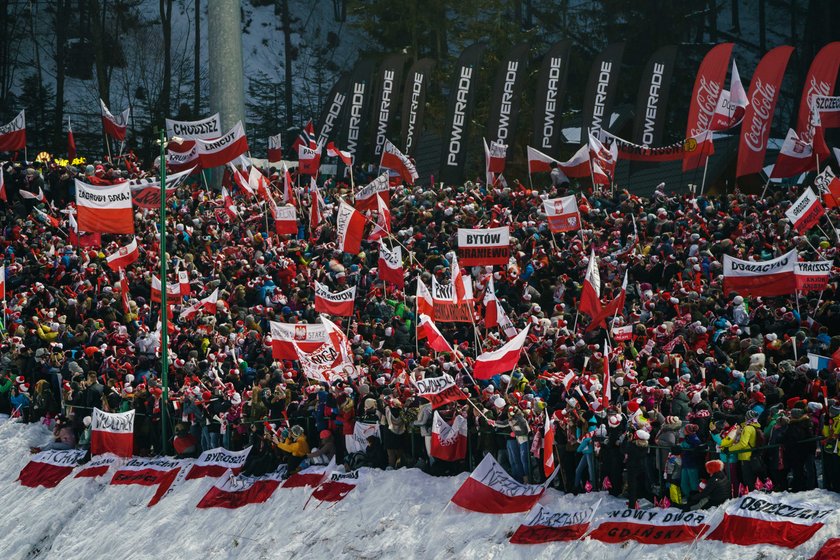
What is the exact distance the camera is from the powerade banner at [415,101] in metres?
45.1

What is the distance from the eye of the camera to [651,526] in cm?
2061

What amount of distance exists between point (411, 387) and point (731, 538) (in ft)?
22.6

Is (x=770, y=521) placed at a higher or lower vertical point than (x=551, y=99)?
lower

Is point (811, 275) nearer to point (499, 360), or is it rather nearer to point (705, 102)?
point (499, 360)

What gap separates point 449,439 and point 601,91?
19757mm

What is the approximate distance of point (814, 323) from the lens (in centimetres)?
2419

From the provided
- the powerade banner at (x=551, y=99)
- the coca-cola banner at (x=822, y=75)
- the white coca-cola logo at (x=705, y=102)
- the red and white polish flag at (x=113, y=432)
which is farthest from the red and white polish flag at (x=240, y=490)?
the powerade banner at (x=551, y=99)

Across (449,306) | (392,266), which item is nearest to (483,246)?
(392,266)

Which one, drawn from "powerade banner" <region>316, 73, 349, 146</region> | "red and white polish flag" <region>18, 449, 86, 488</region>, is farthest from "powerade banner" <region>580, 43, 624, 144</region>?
"red and white polish flag" <region>18, 449, 86, 488</region>

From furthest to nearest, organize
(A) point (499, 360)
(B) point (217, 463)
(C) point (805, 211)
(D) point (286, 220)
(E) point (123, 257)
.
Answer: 1. (D) point (286, 220)
2. (E) point (123, 257)
3. (B) point (217, 463)
4. (C) point (805, 211)
5. (A) point (499, 360)

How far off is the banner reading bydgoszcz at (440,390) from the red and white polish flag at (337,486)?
2.63 meters

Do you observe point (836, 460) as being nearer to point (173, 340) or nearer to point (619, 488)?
point (619, 488)

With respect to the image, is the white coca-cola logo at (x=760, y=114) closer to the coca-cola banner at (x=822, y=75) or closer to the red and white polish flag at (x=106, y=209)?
the coca-cola banner at (x=822, y=75)

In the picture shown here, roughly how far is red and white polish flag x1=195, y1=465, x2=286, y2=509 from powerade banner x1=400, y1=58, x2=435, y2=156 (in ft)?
64.3
